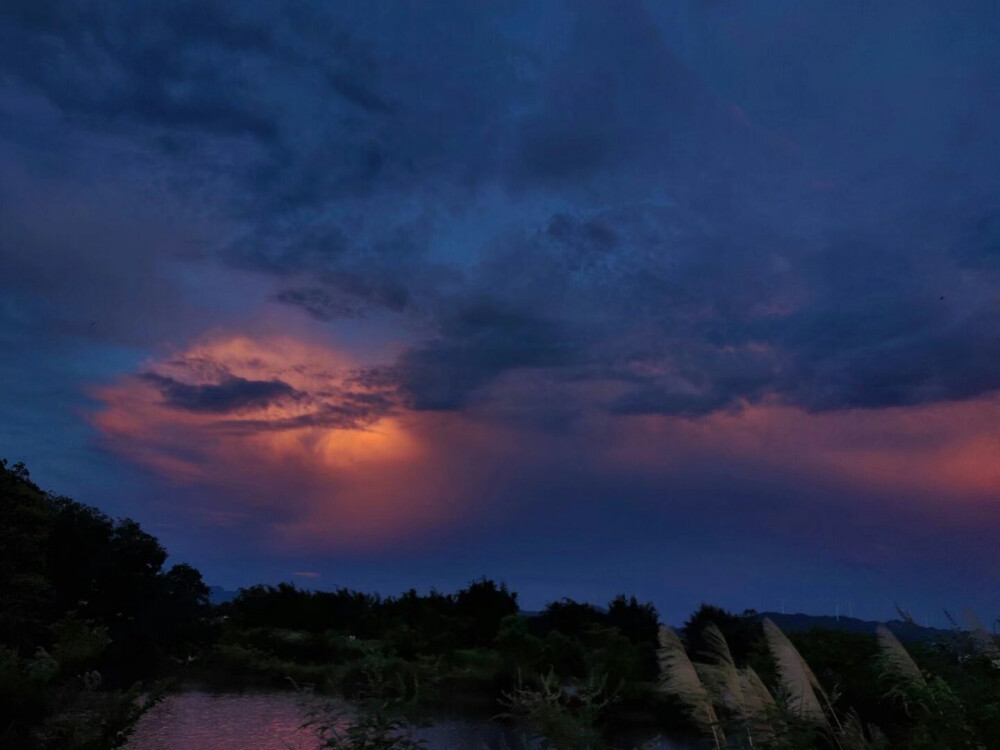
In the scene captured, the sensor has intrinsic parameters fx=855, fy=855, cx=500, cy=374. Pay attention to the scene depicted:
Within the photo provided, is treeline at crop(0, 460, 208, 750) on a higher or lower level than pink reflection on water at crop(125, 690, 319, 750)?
higher

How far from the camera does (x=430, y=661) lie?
1160 inches

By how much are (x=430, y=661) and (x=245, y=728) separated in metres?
11.2

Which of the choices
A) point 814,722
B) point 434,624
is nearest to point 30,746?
point 814,722

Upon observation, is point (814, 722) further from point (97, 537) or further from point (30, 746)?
point (97, 537)

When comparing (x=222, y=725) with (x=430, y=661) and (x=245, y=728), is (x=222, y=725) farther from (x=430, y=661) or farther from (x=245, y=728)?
(x=430, y=661)

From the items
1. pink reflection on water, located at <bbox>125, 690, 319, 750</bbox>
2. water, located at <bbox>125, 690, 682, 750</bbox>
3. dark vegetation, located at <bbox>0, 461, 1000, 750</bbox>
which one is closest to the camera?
dark vegetation, located at <bbox>0, 461, 1000, 750</bbox>

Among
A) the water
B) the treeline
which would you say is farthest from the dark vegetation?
the water

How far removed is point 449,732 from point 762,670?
7.75 metres

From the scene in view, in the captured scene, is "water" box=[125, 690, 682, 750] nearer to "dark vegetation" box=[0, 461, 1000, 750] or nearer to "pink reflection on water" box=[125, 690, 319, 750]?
"pink reflection on water" box=[125, 690, 319, 750]

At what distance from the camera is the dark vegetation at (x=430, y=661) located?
9102 mm

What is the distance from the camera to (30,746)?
37.4 ft

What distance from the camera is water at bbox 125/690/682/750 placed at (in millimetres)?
16875

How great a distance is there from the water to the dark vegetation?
0.94 meters

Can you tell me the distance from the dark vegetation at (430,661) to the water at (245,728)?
3.09 feet
